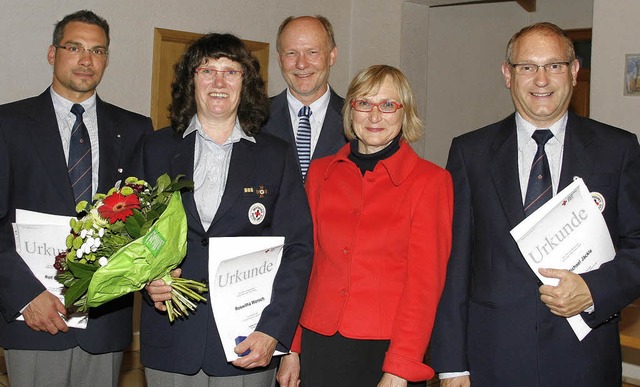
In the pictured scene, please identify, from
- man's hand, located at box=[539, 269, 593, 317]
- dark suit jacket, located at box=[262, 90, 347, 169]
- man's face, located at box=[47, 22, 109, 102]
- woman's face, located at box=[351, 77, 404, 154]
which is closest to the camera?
man's hand, located at box=[539, 269, 593, 317]

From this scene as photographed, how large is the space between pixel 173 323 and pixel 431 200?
97cm

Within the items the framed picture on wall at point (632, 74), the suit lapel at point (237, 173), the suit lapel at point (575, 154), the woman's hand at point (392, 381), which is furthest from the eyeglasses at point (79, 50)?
the framed picture on wall at point (632, 74)

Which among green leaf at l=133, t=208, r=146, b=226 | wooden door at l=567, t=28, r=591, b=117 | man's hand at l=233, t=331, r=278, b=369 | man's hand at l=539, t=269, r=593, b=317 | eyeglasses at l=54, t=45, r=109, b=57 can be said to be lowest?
man's hand at l=233, t=331, r=278, b=369

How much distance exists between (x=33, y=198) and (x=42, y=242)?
0.59 feet

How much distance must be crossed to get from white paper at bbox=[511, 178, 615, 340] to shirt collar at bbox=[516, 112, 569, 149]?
21cm

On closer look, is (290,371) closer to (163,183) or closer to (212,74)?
(163,183)

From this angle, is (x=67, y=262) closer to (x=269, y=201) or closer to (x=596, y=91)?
(x=269, y=201)

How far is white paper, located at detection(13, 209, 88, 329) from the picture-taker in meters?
2.71

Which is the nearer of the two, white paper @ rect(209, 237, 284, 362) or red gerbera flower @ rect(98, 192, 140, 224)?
red gerbera flower @ rect(98, 192, 140, 224)

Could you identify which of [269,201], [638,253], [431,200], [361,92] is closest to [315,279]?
[269,201]

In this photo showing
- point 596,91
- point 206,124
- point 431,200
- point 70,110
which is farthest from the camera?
point 596,91

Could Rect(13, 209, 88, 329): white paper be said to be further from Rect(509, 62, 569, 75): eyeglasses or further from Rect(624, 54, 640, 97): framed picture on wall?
Rect(624, 54, 640, 97): framed picture on wall

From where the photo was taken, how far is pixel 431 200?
98.5 inches

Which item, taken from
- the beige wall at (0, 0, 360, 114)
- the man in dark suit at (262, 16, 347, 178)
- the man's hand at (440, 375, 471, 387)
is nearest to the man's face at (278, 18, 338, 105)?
the man in dark suit at (262, 16, 347, 178)
